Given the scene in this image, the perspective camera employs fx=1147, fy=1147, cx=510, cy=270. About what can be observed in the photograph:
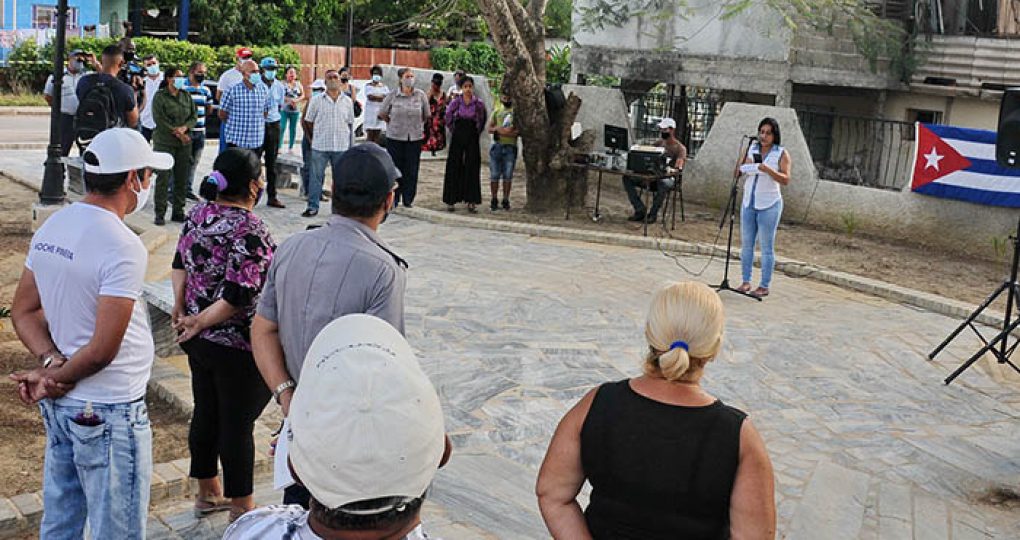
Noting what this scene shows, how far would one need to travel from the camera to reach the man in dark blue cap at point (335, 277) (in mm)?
4039

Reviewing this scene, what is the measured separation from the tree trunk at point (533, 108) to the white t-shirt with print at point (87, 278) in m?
11.1

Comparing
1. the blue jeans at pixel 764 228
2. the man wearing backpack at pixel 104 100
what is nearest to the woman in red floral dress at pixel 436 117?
the man wearing backpack at pixel 104 100

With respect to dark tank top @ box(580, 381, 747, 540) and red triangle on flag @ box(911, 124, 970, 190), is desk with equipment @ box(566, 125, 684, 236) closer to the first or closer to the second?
red triangle on flag @ box(911, 124, 970, 190)

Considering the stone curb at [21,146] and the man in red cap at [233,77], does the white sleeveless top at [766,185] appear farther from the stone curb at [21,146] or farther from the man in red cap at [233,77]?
the stone curb at [21,146]

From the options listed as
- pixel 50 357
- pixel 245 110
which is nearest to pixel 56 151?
pixel 245 110

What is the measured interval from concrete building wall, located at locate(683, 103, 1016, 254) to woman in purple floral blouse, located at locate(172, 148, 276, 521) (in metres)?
Result: 10.9

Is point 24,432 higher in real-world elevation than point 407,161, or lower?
lower

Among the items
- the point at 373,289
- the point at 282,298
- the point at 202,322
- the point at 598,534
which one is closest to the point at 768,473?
the point at 598,534

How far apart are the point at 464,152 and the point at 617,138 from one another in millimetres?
2267

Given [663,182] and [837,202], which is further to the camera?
[837,202]

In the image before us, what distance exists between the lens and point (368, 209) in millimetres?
4145

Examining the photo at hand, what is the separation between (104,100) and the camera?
12102 mm

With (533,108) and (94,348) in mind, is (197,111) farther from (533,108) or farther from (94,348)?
(94,348)

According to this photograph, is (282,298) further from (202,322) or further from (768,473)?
(768,473)
